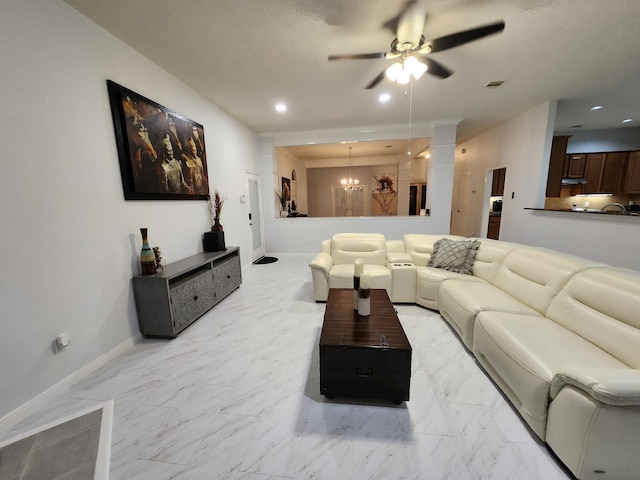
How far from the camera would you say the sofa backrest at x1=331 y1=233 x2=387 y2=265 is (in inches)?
134

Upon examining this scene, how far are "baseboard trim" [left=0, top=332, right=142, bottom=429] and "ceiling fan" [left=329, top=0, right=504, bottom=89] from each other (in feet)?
11.1

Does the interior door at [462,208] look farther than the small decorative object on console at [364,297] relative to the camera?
Yes

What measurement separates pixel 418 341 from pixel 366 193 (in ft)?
23.6

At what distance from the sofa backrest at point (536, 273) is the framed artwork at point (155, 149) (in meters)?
3.82

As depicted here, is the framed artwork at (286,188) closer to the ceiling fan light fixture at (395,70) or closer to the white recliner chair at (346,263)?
the white recliner chair at (346,263)

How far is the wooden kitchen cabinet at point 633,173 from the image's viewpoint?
5191 mm

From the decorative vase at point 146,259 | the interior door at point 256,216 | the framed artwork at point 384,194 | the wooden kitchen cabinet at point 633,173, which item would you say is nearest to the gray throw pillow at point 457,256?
the decorative vase at point 146,259

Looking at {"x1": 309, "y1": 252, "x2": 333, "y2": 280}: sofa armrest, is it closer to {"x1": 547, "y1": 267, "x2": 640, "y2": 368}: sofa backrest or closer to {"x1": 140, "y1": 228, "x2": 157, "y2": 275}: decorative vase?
{"x1": 140, "y1": 228, "x2": 157, "y2": 275}: decorative vase

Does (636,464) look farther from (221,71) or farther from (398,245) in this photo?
(221,71)

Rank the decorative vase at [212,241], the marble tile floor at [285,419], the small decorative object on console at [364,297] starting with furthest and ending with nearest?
1. the decorative vase at [212,241]
2. the small decorative object on console at [364,297]
3. the marble tile floor at [285,419]

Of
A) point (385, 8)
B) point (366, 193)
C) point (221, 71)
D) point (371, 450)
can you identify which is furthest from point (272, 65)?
point (366, 193)

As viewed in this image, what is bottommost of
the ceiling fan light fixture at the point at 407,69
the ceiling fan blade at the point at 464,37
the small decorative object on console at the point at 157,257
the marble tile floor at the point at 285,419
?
the marble tile floor at the point at 285,419

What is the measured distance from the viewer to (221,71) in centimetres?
279

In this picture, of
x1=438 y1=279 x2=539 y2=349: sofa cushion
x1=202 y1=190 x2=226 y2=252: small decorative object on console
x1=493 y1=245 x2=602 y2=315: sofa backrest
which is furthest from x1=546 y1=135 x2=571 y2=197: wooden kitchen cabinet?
x1=202 y1=190 x2=226 y2=252: small decorative object on console
